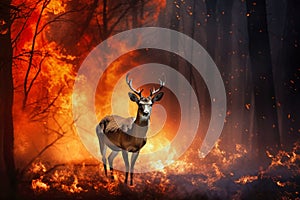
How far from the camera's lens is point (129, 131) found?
9938mm

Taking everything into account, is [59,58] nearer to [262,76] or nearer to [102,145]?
[102,145]

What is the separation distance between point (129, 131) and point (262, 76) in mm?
4436

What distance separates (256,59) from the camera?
11.7 meters

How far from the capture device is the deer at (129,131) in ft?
30.9

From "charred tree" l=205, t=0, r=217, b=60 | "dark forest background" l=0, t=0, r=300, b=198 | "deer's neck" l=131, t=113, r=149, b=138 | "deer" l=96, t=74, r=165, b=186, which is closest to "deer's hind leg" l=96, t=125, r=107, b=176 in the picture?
"deer" l=96, t=74, r=165, b=186

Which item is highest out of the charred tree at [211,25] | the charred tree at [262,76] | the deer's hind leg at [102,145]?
the charred tree at [211,25]

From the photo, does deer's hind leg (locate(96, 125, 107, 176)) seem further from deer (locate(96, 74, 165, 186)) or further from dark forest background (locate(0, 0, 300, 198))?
dark forest background (locate(0, 0, 300, 198))

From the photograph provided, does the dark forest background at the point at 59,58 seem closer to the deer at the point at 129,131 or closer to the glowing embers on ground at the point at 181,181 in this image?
the glowing embers on ground at the point at 181,181

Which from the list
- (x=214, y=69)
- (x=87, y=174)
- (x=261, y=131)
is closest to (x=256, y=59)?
(x=261, y=131)

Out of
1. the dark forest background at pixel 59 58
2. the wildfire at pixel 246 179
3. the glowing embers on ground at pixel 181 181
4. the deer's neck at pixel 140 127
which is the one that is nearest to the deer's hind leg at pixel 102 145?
the glowing embers on ground at pixel 181 181

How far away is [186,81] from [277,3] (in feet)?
27.7

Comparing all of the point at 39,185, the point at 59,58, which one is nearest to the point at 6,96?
the point at 59,58

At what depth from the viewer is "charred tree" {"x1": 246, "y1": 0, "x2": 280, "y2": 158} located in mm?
11648

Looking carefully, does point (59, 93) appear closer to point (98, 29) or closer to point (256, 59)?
point (98, 29)
